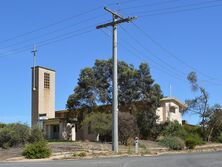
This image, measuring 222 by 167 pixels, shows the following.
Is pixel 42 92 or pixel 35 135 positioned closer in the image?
pixel 35 135

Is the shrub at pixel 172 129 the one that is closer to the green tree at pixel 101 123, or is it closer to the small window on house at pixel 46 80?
the green tree at pixel 101 123

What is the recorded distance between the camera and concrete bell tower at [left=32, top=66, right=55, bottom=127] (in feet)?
198

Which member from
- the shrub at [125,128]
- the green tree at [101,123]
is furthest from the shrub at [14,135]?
the green tree at [101,123]

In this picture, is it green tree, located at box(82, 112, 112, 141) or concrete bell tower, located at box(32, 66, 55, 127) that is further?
concrete bell tower, located at box(32, 66, 55, 127)

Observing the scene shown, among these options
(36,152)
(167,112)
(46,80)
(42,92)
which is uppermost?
(46,80)

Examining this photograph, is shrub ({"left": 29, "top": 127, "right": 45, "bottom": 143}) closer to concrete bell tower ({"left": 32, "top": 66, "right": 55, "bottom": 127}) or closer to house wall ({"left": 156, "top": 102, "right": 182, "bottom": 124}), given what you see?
concrete bell tower ({"left": 32, "top": 66, "right": 55, "bottom": 127})

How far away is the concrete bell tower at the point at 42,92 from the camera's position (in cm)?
6050

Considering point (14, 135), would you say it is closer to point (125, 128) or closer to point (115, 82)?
point (115, 82)

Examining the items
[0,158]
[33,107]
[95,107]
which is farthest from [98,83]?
[0,158]

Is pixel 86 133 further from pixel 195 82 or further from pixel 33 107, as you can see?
pixel 195 82

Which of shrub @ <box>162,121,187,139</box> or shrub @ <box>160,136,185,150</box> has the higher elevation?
shrub @ <box>162,121,187,139</box>

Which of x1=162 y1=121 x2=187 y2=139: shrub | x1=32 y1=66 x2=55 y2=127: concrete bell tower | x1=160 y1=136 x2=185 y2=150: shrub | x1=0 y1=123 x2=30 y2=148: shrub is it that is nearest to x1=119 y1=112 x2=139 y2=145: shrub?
x1=160 y1=136 x2=185 y2=150: shrub

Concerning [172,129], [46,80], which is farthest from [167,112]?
[46,80]

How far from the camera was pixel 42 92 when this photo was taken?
61000mm
